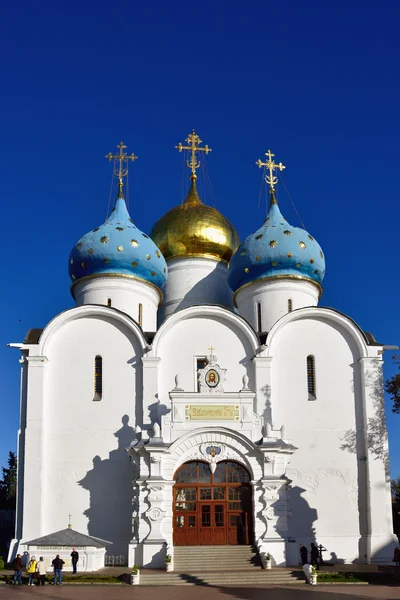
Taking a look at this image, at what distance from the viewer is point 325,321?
24938mm

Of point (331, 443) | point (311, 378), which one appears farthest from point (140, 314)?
point (331, 443)

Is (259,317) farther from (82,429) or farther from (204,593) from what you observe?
(204,593)

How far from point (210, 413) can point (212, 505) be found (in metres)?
2.52

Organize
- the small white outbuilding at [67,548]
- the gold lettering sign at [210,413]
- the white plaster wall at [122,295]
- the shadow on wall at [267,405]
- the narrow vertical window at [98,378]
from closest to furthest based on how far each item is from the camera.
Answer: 1. the small white outbuilding at [67,548]
2. the gold lettering sign at [210,413]
3. the shadow on wall at [267,405]
4. the narrow vertical window at [98,378]
5. the white plaster wall at [122,295]

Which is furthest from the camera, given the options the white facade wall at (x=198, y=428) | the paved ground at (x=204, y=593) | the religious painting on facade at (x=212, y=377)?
the religious painting on facade at (x=212, y=377)

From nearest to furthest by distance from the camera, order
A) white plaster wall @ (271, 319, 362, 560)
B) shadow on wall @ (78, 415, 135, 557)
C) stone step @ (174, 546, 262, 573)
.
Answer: stone step @ (174, 546, 262, 573) → shadow on wall @ (78, 415, 135, 557) → white plaster wall @ (271, 319, 362, 560)

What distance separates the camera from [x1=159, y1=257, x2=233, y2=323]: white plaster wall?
→ 96.8ft

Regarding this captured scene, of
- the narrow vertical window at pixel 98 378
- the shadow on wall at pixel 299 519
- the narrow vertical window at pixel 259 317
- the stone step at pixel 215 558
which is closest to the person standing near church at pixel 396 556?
the shadow on wall at pixel 299 519

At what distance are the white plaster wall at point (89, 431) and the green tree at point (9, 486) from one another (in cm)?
1557

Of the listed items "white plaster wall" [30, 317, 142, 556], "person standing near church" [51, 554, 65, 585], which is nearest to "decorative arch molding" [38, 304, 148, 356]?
"white plaster wall" [30, 317, 142, 556]

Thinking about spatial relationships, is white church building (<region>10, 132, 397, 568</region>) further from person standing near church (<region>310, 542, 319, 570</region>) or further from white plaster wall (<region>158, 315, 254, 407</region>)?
person standing near church (<region>310, 542, 319, 570</region>)

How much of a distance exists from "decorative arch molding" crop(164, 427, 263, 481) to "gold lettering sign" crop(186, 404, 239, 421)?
36 centimetres

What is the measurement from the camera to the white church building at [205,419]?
2159cm

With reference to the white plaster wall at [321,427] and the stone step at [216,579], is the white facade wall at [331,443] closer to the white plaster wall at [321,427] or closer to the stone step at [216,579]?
the white plaster wall at [321,427]
